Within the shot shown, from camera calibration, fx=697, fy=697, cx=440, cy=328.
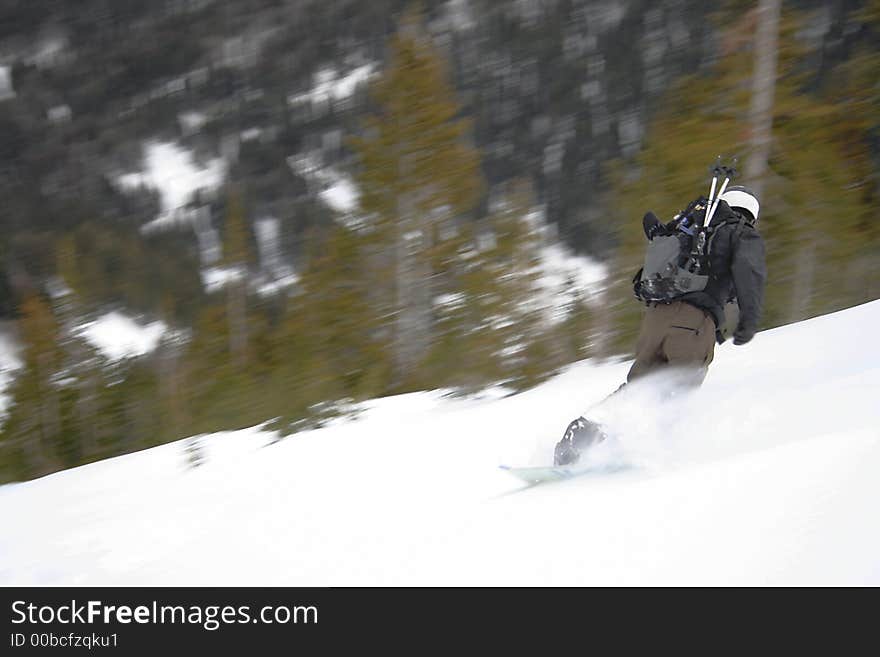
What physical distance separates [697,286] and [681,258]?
223 millimetres

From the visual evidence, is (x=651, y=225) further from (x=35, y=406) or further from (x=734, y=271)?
(x=35, y=406)

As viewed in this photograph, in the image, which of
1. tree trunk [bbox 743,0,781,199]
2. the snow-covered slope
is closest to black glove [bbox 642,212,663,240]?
the snow-covered slope

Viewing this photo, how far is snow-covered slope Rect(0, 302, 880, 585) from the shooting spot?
3383 mm

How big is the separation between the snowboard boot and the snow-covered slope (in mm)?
187

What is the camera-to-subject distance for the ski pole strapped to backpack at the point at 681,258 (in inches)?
190

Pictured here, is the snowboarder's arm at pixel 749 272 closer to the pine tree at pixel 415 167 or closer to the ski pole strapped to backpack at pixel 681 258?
the ski pole strapped to backpack at pixel 681 258

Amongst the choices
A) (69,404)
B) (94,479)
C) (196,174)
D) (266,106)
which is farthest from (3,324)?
(94,479)

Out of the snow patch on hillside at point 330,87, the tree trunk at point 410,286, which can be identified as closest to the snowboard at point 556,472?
the tree trunk at point 410,286

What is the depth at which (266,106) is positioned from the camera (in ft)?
478

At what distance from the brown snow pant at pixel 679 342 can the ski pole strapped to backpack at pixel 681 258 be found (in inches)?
5.0

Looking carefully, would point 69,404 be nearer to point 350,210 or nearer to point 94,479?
point 350,210

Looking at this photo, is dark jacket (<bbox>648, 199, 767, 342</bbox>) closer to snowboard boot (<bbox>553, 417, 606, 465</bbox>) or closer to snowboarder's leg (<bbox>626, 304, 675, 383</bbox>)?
snowboarder's leg (<bbox>626, 304, 675, 383</bbox>)

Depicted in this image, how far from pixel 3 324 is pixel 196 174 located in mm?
53661

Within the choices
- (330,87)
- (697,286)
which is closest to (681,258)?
(697,286)
